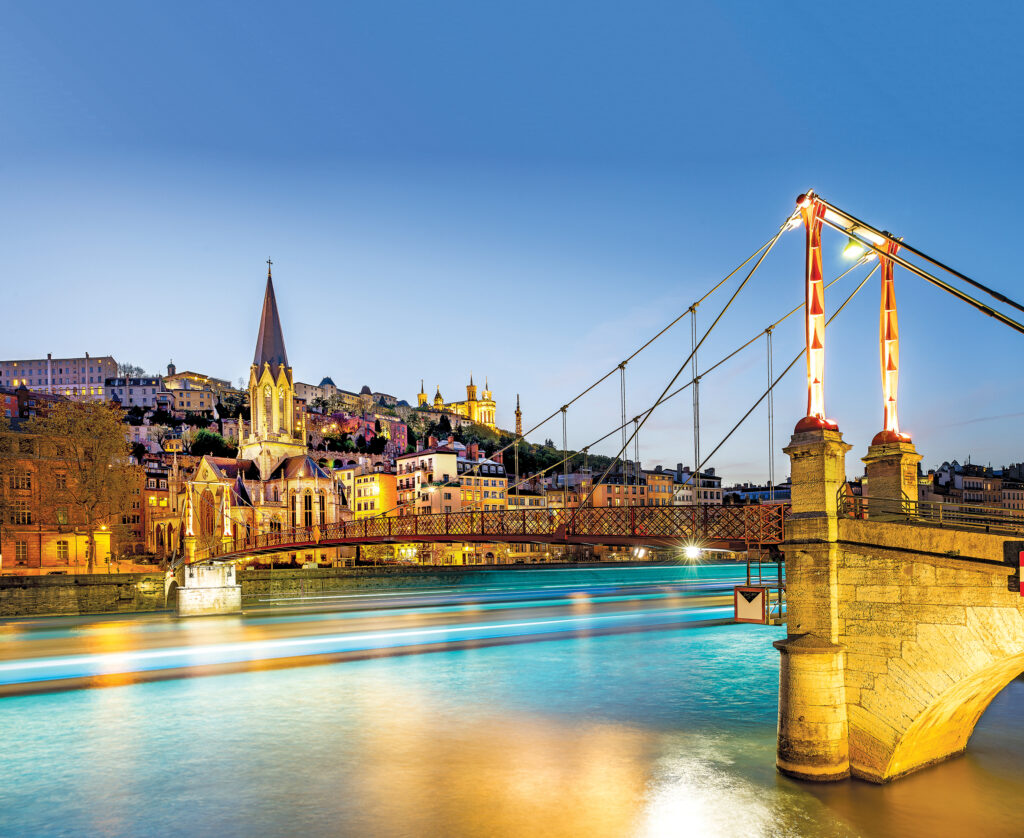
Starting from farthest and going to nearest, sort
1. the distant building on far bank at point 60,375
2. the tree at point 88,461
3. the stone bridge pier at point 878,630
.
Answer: the distant building on far bank at point 60,375
the tree at point 88,461
the stone bridge pier at point 878,630

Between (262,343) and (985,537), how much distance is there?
104 meters

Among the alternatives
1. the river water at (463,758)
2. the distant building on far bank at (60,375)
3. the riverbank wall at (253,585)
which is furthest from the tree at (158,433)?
the river water at (463,758)

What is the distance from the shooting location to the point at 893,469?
1642 cm

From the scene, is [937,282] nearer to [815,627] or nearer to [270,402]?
[815,627]

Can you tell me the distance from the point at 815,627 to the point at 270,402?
101714mm

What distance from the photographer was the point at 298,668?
96.4 feet

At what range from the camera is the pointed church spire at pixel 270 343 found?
106875 millimetres

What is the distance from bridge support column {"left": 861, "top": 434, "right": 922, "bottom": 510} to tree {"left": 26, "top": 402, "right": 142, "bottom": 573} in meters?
50.0

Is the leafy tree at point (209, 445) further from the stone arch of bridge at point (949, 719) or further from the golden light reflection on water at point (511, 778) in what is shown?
the stone arch of bridge at point (949, 719)

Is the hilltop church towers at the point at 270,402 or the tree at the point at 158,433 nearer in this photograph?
the hilltop church towers at the point at 270,402

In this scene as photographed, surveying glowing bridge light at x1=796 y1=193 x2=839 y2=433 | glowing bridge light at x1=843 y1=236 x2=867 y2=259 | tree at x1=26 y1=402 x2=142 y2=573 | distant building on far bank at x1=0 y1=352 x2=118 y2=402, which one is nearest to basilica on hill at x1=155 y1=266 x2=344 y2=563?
tree at x1=26 y1=402 x2=142 y2=573

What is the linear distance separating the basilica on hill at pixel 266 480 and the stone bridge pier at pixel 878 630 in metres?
74.6

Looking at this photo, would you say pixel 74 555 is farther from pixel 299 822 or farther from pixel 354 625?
pixel 299 822

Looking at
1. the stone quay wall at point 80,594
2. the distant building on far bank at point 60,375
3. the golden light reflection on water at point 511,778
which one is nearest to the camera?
the golden light reflection on water at point 511,778
